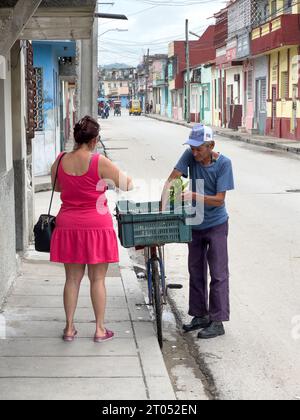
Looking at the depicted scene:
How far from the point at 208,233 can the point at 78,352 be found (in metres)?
1.40

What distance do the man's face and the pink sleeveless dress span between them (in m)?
0.79

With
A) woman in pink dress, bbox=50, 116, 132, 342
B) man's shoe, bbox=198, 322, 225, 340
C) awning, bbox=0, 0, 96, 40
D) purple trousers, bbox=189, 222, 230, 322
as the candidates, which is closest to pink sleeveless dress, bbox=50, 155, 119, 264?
woman in pink dress, bbox=50, 116, 132, 342

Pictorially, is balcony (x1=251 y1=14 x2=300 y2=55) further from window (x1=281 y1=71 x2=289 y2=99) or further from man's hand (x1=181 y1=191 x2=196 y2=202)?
man's hand (x1=181 y1=191 x2=196 y2=202)

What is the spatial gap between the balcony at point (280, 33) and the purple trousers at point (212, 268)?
25.8 m

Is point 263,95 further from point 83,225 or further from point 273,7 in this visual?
point 83,225

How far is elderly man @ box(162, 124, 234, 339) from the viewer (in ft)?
18.7

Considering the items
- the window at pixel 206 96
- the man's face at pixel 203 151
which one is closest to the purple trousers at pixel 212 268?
the man's face at pixel 203 151

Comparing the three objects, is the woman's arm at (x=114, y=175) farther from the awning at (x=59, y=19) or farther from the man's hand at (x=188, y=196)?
the awning at (x=59, y=19)

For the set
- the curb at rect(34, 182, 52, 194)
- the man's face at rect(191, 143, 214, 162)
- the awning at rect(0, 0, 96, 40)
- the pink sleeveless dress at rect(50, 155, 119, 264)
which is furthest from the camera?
the curb at rect(34, 182, 52, 194)

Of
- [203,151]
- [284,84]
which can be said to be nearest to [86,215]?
[203,151]

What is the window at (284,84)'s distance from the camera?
3272 centimetres

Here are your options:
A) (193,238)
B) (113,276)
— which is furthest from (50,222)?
(113,276)

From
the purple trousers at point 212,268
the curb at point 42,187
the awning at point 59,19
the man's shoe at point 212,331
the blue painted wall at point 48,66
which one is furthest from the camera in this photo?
the blue painted wall at point 48,66

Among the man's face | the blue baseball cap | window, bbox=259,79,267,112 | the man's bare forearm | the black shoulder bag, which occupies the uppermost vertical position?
window, bbox=259,79,267,112
